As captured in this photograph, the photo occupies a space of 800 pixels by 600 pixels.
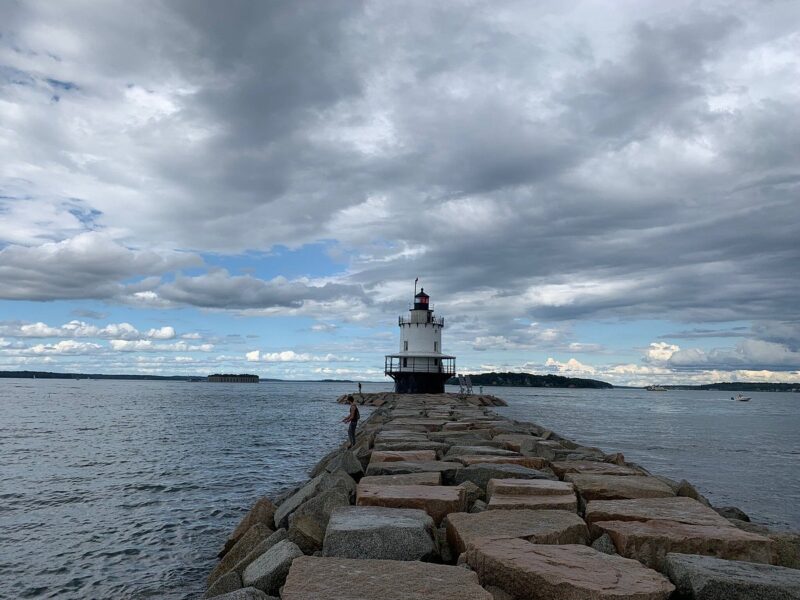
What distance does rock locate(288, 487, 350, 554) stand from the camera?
18.0ft

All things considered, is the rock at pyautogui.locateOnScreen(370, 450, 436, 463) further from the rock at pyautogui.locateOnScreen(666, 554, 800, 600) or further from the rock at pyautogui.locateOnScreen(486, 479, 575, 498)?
the rock at pyautogui.locateOnScreen(666, 554, 800, 600)

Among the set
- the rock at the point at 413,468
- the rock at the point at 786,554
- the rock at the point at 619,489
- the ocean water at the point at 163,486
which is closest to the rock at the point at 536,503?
the rock at the point at 619,489

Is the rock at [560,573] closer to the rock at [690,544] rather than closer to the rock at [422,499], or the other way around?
the rock at [690,544]

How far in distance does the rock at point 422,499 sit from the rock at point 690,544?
1661 mm

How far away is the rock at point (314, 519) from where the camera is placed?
549cm

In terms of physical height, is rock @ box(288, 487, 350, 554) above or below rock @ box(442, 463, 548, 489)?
below

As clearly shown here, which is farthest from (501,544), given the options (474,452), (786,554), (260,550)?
(474,452)

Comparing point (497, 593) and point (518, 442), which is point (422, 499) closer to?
point (497, 593)

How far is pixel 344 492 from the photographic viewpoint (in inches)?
264

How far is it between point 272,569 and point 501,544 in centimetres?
182

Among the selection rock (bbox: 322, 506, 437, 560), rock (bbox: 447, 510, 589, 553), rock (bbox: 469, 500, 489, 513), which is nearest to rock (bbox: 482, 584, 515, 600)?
rock (bbox: 447, 510, 589, 553)

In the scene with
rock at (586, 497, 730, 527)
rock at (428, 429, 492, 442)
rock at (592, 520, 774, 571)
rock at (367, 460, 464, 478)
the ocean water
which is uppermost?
rock at (428, 429, 492, 442)

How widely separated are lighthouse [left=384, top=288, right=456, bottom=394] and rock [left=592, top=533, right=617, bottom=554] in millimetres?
33927

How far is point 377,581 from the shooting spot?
396 centimetres
